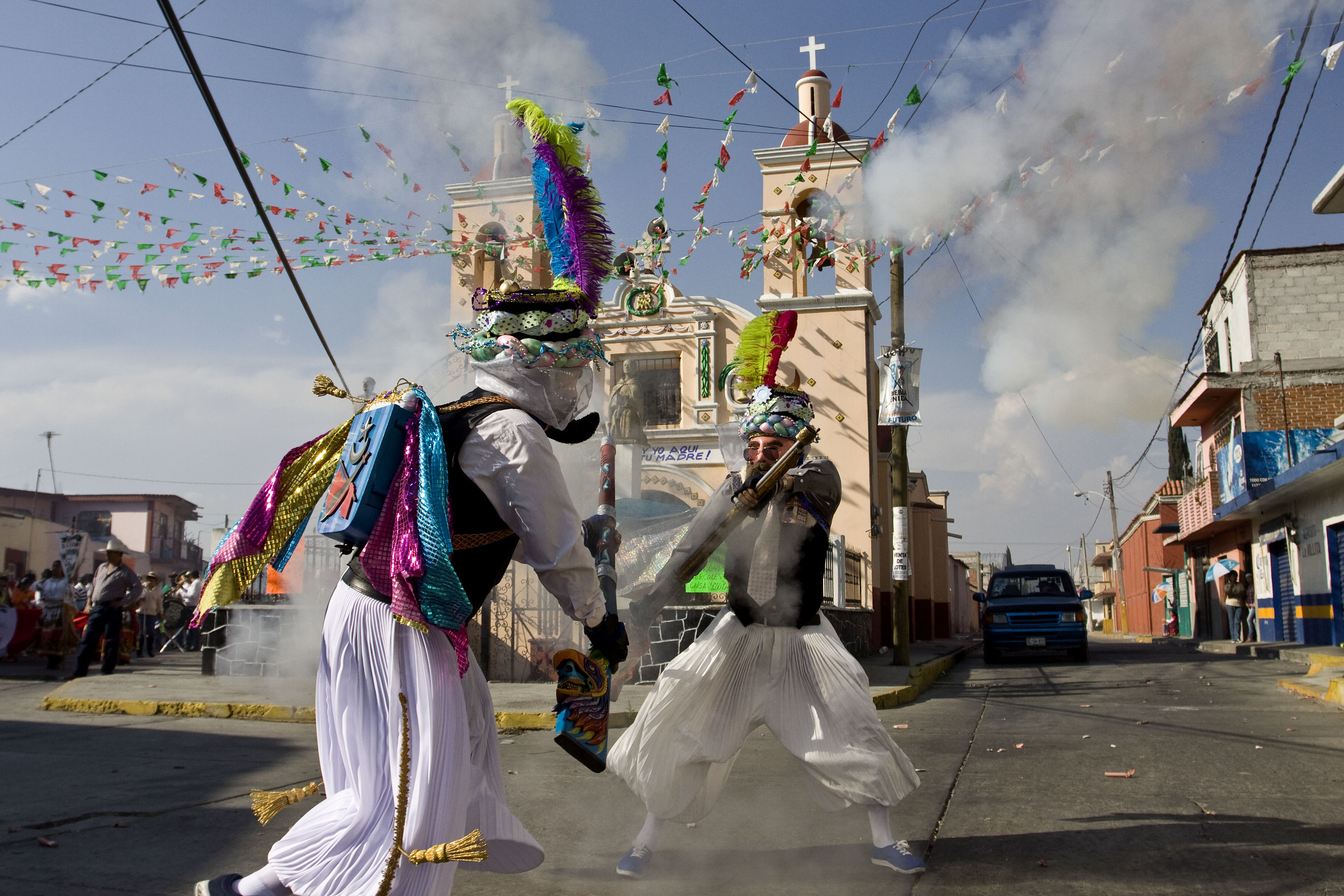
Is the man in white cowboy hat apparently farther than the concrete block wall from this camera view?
No

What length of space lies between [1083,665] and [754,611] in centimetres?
1315

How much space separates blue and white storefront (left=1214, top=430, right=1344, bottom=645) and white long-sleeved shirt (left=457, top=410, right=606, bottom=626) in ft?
54.1

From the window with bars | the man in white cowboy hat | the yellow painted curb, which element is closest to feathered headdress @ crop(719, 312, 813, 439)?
the yellow painted curb

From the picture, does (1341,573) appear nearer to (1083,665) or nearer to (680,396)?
(1083,665)

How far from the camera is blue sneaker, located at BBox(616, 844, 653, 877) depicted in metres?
3.39

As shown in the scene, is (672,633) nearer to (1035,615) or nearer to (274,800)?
(1035,615)

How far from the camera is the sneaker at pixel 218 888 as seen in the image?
2.24 metres

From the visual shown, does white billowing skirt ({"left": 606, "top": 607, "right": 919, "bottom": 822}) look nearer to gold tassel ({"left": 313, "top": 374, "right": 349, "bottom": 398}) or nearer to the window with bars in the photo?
gold tassel ({"left": 313, "top": 374, "right": 349, "bottom": 398})

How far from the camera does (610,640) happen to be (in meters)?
2.48

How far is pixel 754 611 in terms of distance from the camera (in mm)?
3846

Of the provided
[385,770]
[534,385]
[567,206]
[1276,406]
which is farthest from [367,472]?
[1276,406]

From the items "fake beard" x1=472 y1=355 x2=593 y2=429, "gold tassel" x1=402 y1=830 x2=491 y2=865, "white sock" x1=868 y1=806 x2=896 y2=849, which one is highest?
"fake beard" x1=472 y1=355 x2=593 y2=429

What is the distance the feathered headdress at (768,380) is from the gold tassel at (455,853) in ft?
7.42

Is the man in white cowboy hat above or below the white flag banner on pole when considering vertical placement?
below
